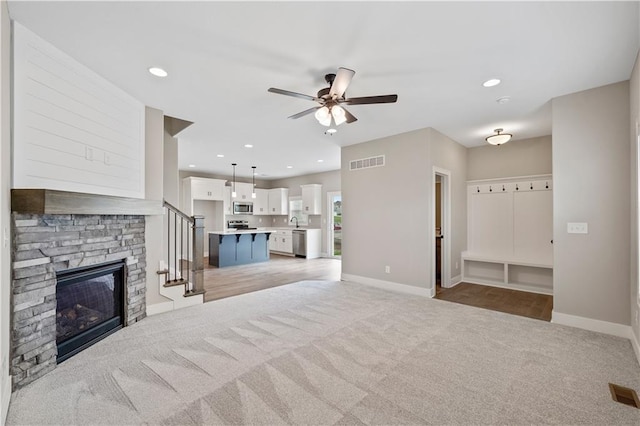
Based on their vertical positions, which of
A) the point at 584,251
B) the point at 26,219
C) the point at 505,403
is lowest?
the point at 505,403

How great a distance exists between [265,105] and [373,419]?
11.2 ft

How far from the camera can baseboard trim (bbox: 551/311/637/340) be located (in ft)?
10.3

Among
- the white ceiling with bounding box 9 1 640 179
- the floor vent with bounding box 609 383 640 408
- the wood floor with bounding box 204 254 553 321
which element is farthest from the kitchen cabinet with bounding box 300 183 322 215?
the floor vent with bounding box 609 383 640 408

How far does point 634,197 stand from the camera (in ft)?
9.53

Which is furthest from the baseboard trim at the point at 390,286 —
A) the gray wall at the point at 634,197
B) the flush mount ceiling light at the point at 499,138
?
the flush mount ceiling light at the point at 499,138

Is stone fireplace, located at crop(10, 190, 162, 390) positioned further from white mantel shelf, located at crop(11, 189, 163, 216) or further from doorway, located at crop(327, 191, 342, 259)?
doorway, located at crop(327, 191, 342, 259)

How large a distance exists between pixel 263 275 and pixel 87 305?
3.57m

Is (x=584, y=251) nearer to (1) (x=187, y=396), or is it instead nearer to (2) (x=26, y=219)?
(1) (x=187, y=396)

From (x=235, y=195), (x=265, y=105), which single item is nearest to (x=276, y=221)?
(x=235, y=195)

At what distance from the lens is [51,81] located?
2512 millimetres

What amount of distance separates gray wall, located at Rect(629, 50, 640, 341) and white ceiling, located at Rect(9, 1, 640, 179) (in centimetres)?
25

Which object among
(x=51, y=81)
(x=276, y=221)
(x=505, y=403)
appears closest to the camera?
(x=505, y=403)

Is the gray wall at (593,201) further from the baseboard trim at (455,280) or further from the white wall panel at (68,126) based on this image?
the white wall panel at (68,126)

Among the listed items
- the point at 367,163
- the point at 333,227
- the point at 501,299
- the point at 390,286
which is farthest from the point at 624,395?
the point at 333,227
